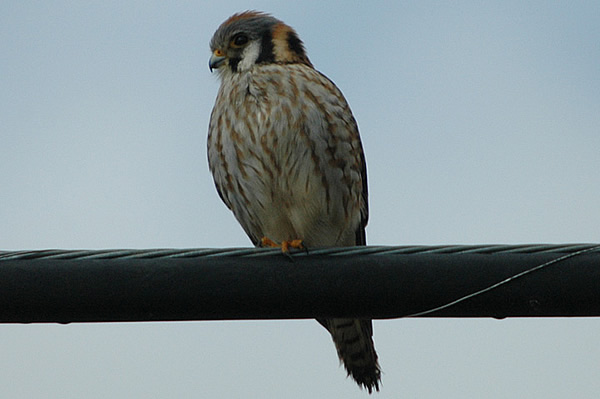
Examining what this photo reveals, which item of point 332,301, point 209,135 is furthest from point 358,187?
point 332,301

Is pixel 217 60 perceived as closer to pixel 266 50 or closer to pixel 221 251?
pixel 266 50

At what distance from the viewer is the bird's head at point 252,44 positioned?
5.68m

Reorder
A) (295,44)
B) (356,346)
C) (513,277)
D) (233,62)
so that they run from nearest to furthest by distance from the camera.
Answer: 1. (513,277)
2. (356,346)
3. (233,62)
4. (295,44)

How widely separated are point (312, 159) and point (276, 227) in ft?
1.66

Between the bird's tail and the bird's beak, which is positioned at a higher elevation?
the bird's beak

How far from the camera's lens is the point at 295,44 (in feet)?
19.3

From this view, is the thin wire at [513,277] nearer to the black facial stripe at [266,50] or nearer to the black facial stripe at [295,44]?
the black facial stripe at [266,50]

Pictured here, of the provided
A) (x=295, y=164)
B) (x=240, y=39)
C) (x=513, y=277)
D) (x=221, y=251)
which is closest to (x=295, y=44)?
(x=240, y=39)

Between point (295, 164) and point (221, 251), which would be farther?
point (295, 164)

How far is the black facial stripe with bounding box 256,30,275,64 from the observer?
565 centimetres

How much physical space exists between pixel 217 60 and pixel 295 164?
1174 mm

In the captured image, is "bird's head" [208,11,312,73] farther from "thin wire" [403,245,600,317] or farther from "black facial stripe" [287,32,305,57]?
"thin wire" [403,245,600,317]

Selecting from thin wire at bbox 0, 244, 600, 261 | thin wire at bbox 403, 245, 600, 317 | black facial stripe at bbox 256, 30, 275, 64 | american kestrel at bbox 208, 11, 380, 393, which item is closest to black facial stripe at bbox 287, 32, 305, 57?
black facial stripe at bbox 256, 30, 275, 64

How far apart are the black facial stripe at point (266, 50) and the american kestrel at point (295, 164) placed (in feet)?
0.18
